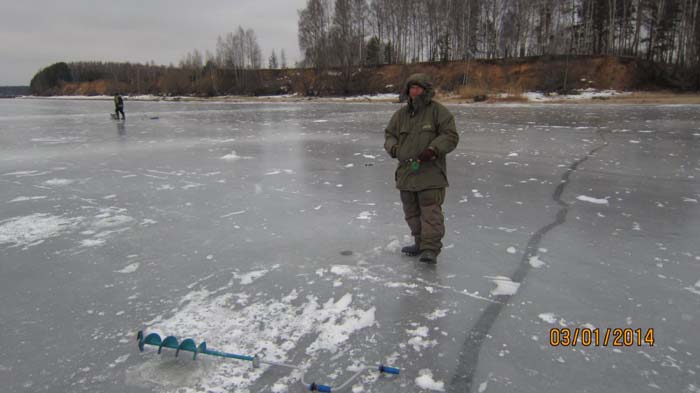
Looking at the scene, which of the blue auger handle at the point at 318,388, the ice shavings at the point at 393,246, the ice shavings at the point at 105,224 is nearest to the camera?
the blue auger handle at the point at 318,388

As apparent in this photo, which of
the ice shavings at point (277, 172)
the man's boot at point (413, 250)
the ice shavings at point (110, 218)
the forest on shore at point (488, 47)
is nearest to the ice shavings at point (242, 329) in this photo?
the man's boot at point (413, 250)

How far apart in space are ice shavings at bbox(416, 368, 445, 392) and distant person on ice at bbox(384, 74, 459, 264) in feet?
4.96

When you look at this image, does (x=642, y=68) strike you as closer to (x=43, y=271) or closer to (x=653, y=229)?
(x=653, y=229)

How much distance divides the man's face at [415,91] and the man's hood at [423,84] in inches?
0.9

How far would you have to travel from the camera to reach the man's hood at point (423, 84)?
360cm

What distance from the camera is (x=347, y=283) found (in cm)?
350

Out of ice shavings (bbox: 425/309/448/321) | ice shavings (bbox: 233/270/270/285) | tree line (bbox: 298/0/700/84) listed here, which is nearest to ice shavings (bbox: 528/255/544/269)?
ice shavings (bbox: 425/309/448/321)

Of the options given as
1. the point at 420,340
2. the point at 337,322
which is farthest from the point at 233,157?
the point at 420,340

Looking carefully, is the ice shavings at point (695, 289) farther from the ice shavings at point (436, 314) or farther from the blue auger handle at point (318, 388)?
the blue auger handle at point (318, 388)

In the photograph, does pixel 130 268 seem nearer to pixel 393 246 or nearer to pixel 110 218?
pixel 110 218

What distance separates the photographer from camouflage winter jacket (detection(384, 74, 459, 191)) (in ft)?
12.0

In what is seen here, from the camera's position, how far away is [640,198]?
5.89 meters

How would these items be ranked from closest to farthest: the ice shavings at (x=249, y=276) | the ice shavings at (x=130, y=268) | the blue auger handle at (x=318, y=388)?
the blue auger handle at (x=318, y=388), the ice shavings at (x=249, y=276), the ice shavings at (x=130, y=268)
